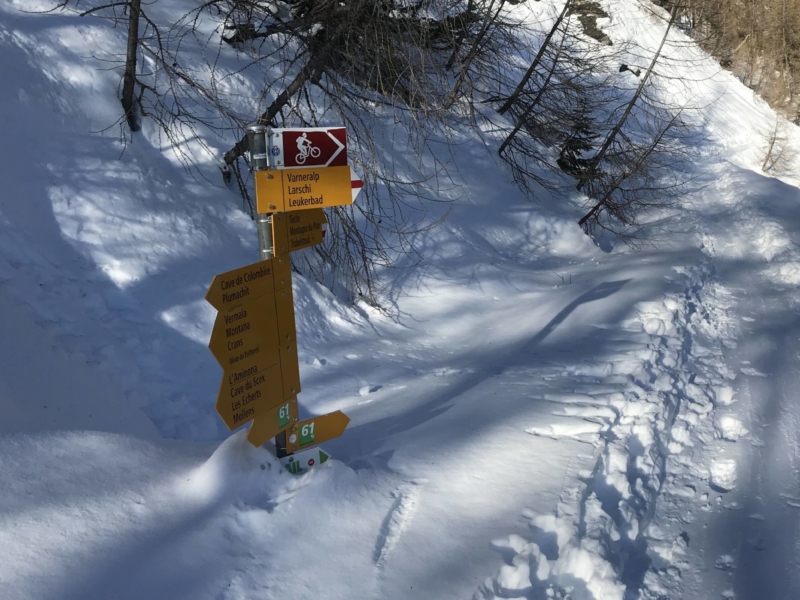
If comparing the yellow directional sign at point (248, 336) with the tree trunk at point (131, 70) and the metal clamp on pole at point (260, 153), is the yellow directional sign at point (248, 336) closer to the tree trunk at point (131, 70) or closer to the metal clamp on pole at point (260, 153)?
the metal clamp on pole at point (260, 153)

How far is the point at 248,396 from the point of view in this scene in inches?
134

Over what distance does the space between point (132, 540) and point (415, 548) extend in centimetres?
135

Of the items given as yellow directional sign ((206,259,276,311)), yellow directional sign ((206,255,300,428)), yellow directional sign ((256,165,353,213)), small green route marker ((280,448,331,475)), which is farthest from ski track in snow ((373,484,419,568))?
yellow directional sign ((256,165,353,213))

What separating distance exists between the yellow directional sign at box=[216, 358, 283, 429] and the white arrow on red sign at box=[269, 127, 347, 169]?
3.63ft

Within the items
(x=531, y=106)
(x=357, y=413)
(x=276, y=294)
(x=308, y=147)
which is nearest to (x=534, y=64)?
(x=531, y=106)

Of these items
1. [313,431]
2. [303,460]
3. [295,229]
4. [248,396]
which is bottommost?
[303,460]

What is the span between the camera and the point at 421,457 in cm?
420

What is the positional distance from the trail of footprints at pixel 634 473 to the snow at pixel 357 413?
0.06 feet

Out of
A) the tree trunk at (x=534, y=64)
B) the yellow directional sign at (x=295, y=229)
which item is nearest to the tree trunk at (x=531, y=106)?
the tree trunk at (x=534, y=64)

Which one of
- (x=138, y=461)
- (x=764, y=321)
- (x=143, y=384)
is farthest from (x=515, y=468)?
(x=764, y=321)

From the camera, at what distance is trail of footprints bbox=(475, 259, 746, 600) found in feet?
10.6

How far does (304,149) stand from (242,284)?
31.5 inches

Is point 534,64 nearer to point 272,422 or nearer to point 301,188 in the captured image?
point 301,188

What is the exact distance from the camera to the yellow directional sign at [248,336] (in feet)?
10.4
